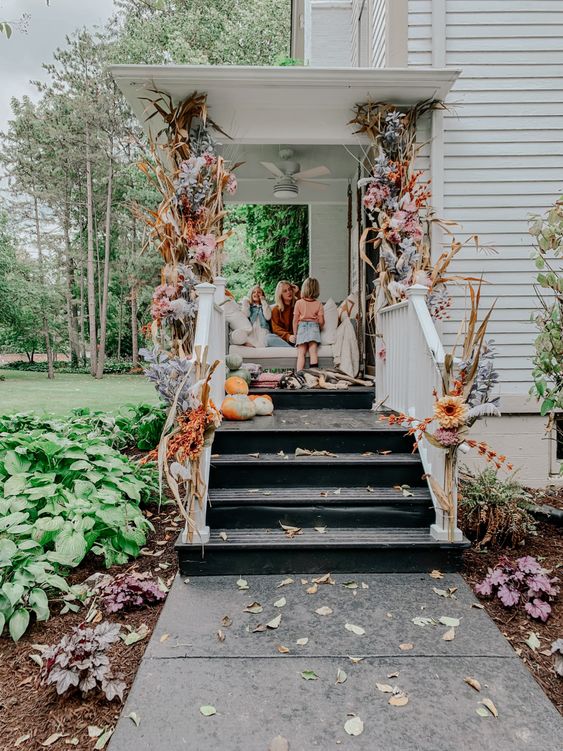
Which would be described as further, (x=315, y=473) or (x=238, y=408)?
(x=238, y=408)

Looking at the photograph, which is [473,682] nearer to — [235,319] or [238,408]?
[238,408]

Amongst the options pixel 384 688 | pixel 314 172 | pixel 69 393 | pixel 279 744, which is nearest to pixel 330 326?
pixel 314 172

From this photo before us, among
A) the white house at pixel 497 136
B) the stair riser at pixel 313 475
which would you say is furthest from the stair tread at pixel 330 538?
the white house at pixel 497 136

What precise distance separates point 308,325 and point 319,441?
2532 mm

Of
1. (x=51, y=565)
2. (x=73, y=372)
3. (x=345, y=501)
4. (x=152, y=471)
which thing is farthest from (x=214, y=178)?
(x=73, y=372)

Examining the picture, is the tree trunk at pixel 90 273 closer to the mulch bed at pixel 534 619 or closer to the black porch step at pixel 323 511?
the black porch step at pixel 323 511

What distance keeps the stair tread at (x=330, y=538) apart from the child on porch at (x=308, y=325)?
3.02 meters

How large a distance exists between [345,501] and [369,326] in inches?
97.0

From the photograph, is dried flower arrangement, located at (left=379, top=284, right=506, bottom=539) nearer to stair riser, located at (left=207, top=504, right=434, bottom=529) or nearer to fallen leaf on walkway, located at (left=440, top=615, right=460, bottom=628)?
stair riser, located at (left=207, top=504, right=434, bottom=529)

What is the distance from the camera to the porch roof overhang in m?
3.90

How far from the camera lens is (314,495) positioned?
10.3 ft

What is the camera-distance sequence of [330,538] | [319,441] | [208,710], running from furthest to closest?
1. [319,441]
2. [330,538]
3. [208,710]

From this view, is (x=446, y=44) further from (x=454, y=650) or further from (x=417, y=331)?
(x=454, y=650)

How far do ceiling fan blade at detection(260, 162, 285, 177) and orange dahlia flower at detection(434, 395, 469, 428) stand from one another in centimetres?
414
